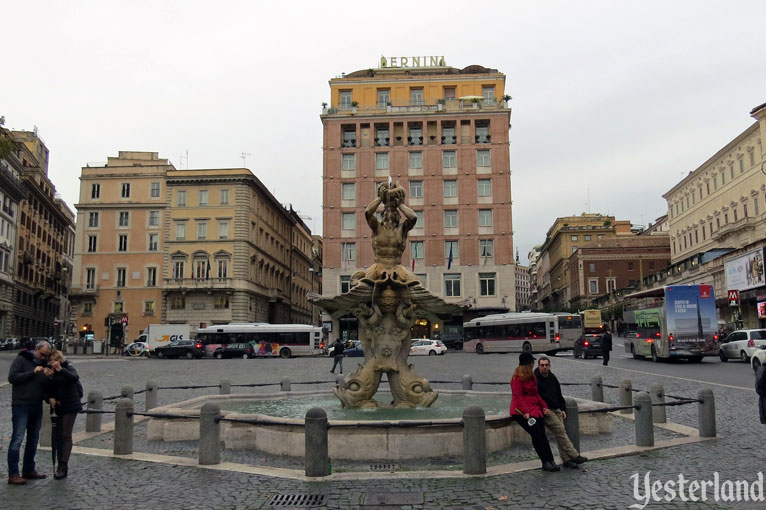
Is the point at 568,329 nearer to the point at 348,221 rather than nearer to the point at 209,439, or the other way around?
the point at 348,221

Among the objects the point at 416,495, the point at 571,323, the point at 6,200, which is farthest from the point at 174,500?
the point at 6,200

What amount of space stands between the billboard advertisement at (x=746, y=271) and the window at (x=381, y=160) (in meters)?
29.5

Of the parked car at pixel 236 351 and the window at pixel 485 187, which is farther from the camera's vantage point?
the window at pixel 485 187

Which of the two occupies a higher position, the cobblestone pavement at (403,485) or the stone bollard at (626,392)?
the stone bollard at (626,392)

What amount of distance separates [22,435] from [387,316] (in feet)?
19.7

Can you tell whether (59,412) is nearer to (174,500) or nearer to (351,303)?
(174,500)

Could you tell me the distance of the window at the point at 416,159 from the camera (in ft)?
195

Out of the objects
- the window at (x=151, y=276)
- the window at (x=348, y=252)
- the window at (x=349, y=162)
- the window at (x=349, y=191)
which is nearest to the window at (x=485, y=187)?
the window at (x=349, y=191)

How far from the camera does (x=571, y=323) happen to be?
136 feet

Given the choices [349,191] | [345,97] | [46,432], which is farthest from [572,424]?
[345,97]

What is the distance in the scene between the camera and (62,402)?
25.4 ft

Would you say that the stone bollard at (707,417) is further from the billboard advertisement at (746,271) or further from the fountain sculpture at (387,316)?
the billboard advertisement at (746,271)

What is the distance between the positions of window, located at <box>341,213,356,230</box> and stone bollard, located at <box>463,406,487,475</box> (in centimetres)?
5060

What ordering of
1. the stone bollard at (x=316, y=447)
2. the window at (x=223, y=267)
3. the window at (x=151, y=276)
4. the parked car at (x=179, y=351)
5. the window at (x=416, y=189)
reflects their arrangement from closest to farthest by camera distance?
the stone bollard at (x=316, y=447) → the parked car at (x=179, y=351) → the window at (x=416, y=189) → the window at (x=223, y=267) → the window at (x=151, y=276)
